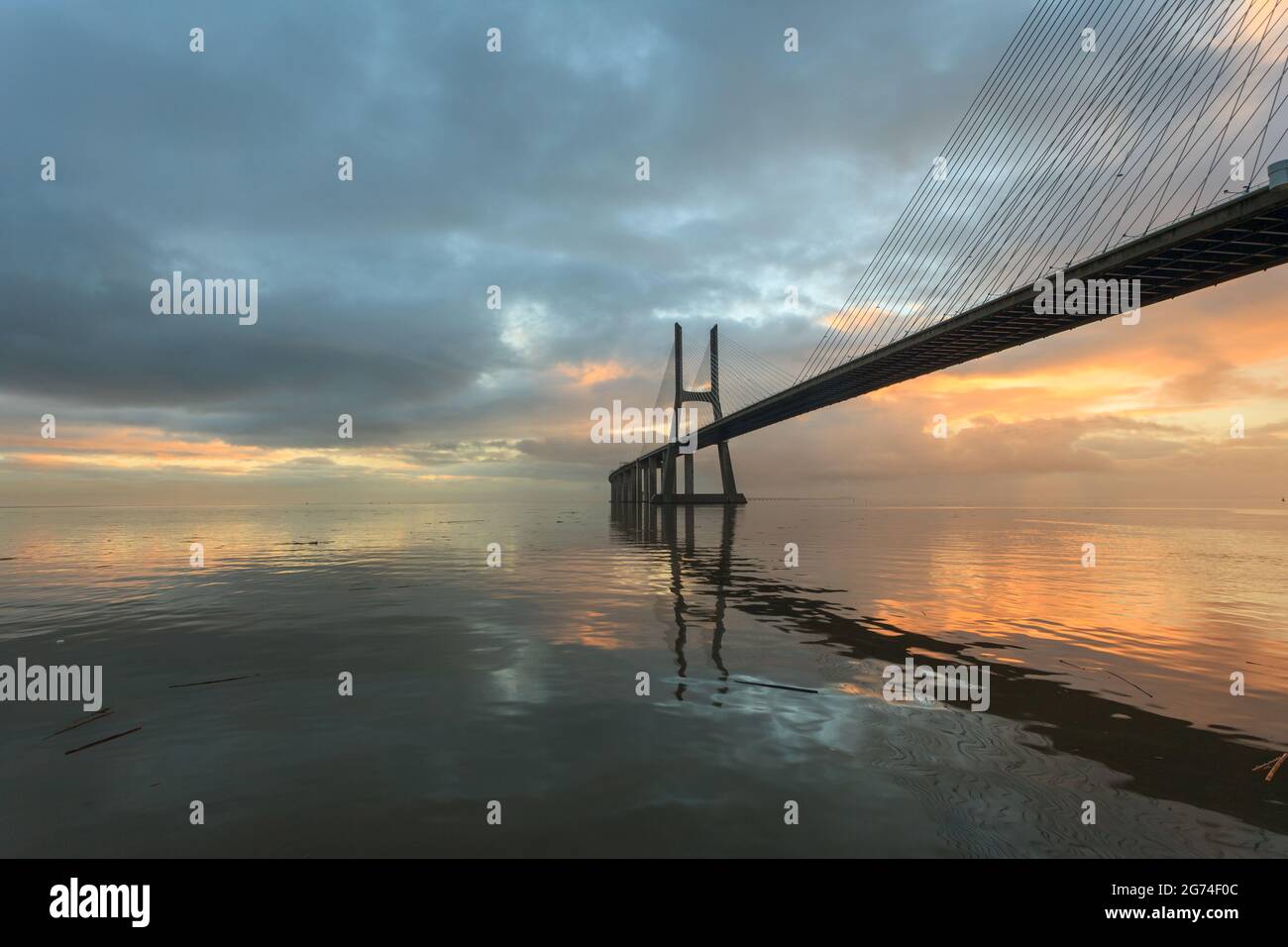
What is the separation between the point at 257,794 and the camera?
5629 millimetres

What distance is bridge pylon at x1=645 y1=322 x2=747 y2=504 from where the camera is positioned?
367ft

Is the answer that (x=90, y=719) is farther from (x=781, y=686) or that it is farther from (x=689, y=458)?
(x=689, y=458)

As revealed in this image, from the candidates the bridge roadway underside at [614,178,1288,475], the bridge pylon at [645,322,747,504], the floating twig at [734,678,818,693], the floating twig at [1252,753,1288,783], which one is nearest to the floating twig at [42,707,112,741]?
the floating twig at [734,678,818,693]

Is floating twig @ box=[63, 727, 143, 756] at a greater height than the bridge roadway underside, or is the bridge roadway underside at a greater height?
the bridge roadway underside

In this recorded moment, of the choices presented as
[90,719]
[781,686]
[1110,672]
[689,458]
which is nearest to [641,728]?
[781,686]

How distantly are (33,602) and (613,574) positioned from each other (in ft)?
54.9

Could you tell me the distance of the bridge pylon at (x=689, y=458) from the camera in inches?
4405

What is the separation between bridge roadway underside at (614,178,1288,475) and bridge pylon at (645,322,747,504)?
5491 centimetres

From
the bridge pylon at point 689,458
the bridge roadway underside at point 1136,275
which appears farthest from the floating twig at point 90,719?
the bridge pylon at point 689,458

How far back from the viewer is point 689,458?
402ft

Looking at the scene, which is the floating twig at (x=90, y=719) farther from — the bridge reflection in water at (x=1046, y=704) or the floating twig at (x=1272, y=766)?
the floating twig at (x=1272, y=766)

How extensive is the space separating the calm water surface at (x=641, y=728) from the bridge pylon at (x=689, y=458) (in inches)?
3576

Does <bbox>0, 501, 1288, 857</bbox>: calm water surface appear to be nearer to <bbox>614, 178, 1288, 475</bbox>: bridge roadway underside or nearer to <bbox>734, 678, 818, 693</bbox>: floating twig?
<bbox>734, 678, 818, 693</bbox>: floating twig
